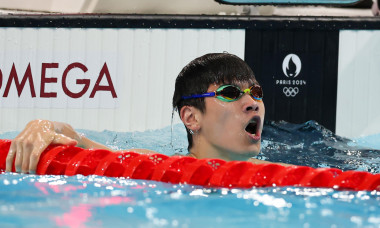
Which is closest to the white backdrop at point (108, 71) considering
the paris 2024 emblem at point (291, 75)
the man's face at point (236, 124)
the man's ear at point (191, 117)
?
the paris 2024 emblem at point (291, 75)

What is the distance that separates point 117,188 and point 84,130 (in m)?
2.75

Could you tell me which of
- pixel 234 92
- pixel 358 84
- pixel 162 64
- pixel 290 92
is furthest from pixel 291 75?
pixel 234 92

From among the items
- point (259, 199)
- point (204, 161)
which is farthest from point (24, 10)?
point (259, 199)

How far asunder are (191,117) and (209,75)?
0.22 m

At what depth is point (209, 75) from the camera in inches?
104

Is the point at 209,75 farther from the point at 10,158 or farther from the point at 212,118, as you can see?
the point at 10,158

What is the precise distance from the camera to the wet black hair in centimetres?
260

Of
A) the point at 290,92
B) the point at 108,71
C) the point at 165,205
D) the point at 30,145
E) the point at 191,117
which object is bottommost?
the point at 165,205

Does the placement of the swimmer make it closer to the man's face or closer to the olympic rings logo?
the man's face

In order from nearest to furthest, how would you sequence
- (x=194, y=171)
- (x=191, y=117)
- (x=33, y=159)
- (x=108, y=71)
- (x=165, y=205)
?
(x=165, y=205)
(x=194, y=171)
(x=33, y=159)
(x=191, y=117)
(x=108, y=71)

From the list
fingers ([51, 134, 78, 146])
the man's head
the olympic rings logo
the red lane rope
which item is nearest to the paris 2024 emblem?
the olympic rings logo

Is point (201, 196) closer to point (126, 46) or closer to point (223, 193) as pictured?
point (223, 193)

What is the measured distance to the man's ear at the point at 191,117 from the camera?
8.86ft

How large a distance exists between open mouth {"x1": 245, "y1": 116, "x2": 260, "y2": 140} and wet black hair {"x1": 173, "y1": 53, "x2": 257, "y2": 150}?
18 cm
